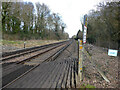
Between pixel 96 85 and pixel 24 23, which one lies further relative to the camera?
pixel 24 23

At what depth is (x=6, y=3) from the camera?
76.5 ft

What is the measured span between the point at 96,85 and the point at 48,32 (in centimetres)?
4392

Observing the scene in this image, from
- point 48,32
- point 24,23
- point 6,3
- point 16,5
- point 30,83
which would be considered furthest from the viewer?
point 48,32

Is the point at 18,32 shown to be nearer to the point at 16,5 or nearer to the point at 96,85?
the point at 16,5

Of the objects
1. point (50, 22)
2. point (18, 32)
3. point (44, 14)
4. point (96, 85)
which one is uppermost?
point (44, 14)

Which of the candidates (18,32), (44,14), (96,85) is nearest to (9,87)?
(96,85)

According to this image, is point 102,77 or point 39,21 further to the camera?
point 39,21

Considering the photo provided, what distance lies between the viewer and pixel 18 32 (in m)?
28.5

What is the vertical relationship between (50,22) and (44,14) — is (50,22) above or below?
below

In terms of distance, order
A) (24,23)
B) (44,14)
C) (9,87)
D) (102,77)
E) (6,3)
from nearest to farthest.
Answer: (9,87) < (102,77) < (6,3) < (24,23) < (44,14)

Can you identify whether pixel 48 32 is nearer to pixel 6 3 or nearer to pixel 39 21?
pixel 39 21

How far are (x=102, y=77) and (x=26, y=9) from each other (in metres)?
31.6

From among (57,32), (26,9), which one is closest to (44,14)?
(26,9)

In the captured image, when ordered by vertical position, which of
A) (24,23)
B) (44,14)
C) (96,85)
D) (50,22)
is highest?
(44,14)
